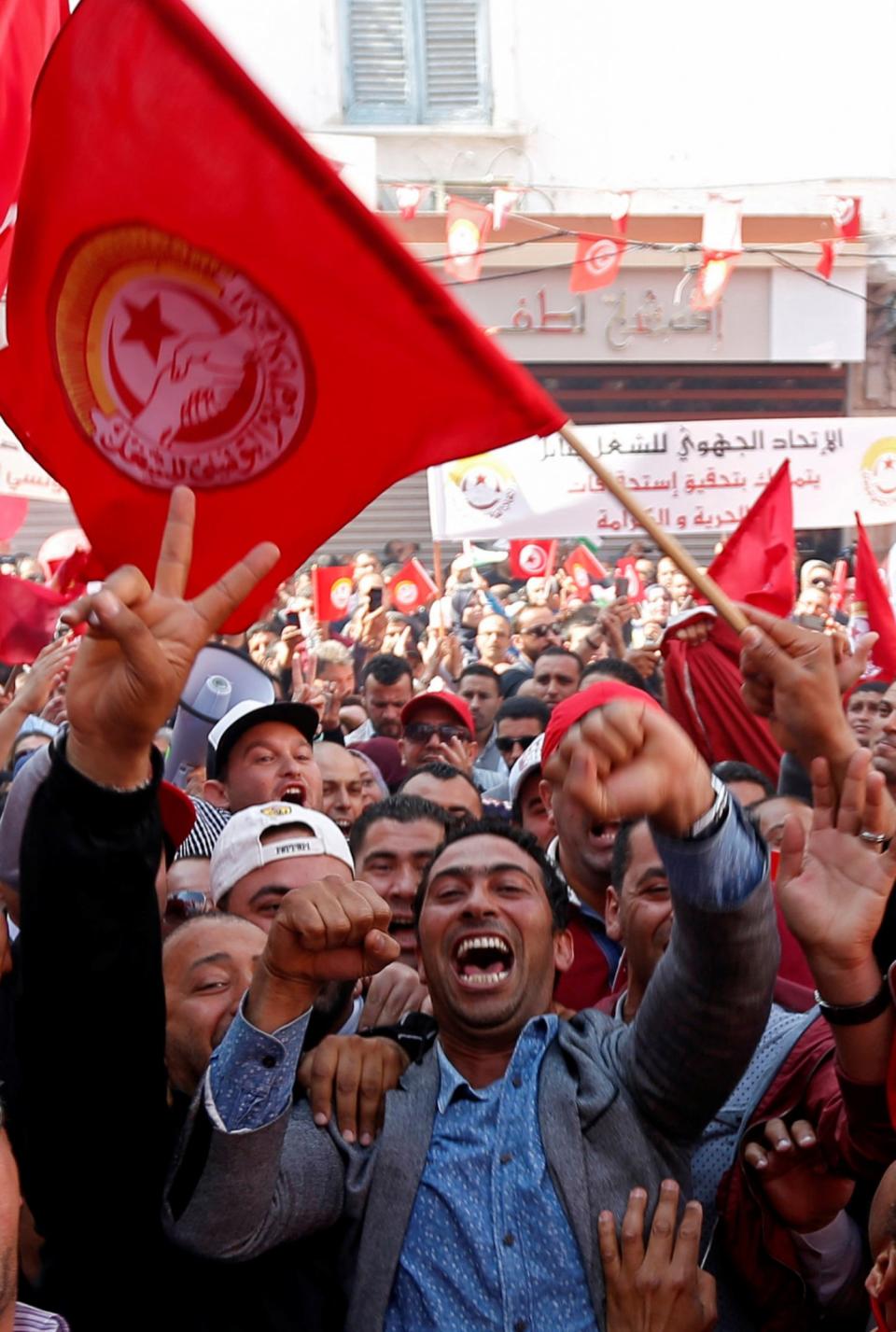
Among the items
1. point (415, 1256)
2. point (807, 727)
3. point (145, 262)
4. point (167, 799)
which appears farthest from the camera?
point (167, 799)

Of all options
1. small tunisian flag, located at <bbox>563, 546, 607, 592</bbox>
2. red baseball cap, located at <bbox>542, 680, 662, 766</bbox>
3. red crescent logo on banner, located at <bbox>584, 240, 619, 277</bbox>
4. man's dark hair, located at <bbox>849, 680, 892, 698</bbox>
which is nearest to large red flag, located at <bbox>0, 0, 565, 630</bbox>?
red baseball cap, located at <bbox>542, 680, 662, 766</bbox>

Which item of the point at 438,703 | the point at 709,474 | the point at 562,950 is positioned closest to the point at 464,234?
the point at 709,474

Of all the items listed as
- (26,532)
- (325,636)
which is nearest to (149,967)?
(325,636)

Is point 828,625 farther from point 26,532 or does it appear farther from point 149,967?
point 26,532

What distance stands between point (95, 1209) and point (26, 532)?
17.3 meters

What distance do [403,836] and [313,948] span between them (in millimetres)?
1600

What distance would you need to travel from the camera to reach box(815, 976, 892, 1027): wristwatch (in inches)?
92.9

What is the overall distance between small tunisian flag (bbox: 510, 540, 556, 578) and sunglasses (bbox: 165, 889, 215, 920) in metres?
8.68

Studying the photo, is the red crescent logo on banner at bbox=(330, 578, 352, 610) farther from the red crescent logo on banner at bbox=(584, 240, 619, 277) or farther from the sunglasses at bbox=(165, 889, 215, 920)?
the sunglasses at bbox=(165, 889, 215, 920)

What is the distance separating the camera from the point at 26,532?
19.0 meters

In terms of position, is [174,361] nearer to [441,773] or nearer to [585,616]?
[441,773]

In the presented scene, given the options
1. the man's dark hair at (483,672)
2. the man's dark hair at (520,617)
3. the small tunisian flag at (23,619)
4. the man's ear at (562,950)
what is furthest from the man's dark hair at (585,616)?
the man's ear at (562,950)

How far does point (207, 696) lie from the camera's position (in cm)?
548

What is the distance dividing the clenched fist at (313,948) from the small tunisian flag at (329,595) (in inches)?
363
